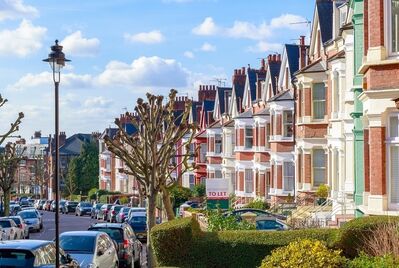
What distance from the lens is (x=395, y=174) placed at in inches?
693

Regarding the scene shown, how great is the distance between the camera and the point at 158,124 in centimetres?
2948

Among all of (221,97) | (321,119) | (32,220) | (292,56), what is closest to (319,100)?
(321,119)

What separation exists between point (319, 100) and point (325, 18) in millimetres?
4340

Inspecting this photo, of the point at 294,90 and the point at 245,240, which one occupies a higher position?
the point at 294,90

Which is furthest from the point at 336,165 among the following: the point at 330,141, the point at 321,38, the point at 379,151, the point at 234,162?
the point at 234,162

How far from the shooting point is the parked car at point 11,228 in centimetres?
3428

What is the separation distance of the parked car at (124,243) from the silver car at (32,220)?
21715 millimetres

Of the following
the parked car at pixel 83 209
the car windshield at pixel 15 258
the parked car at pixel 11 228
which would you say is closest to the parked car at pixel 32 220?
the parked car at pixel 11 228

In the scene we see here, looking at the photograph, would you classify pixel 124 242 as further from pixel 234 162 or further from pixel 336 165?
pixel 234 162

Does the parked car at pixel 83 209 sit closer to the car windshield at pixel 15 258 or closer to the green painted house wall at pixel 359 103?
the green painted house wall at pixel 359 103

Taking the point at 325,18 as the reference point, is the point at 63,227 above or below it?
below

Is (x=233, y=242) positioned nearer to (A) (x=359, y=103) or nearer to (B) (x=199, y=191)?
(A) (x=359, y=103)

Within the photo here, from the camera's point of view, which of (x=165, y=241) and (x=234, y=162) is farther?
(x=234, y=162)

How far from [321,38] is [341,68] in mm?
7445
